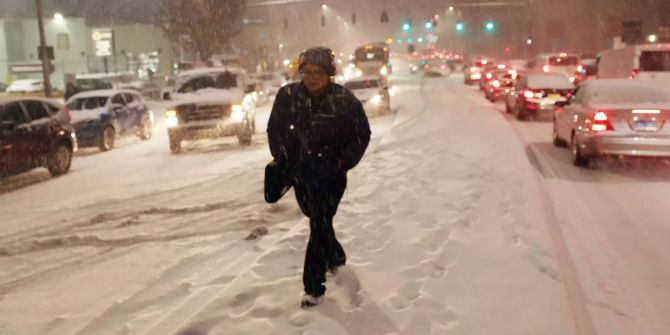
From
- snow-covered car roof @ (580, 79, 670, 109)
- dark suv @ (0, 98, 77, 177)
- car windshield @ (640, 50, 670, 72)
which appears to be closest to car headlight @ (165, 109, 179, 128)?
dark suv @ (0, 98, 77, 177)

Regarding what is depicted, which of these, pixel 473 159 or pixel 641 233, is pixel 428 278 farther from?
pixel 473 159

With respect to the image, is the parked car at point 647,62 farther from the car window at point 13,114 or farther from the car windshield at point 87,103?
the car window at point 13,114

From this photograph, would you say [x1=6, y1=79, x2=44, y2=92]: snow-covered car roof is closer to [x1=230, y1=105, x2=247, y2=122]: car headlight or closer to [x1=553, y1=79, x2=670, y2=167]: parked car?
[x1=230, y1=105, x2=247, y2=122]: car headlight

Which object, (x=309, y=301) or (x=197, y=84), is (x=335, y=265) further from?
(x=197, y=84)

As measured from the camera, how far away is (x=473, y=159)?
1165 cm

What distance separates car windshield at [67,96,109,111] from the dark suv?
174 inches

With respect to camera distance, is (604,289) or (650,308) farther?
(604,289)

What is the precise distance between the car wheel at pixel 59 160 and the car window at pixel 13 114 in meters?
0.88

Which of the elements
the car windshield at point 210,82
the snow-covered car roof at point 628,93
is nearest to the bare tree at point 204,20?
the car windshield at point 210,82

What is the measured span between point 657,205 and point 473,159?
3.78 meters

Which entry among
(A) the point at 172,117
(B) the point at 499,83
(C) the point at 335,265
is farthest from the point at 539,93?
(C) the point at 335,265

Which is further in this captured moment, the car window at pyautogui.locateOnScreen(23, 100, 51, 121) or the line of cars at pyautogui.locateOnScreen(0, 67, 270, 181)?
the car window at pyautogui.locateOnScreen(23, 100, 51, 121)

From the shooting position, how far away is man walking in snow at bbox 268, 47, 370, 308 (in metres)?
4.49

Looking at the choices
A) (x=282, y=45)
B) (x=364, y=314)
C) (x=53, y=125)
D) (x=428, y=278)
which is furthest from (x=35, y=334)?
(x=282, y=45)
